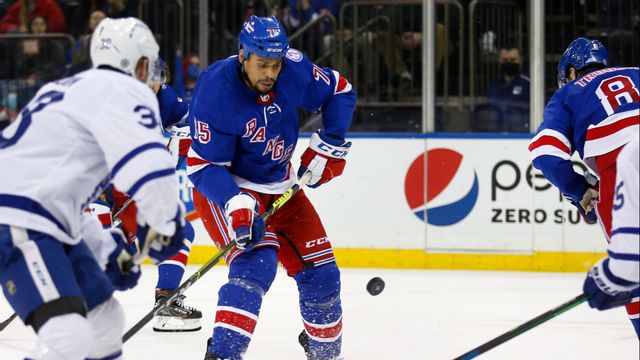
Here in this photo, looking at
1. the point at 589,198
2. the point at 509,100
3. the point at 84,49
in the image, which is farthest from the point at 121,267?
the point at 84,49

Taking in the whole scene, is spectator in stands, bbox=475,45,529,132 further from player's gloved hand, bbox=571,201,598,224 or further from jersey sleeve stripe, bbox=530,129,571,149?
jersey sleeve stripe, bbox=530,129,571,149

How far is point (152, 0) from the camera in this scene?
24.4ft

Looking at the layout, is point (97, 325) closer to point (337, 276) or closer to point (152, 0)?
point (337, 276)

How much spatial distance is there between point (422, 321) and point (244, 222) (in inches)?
66.4

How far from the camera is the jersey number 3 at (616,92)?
3615 mm

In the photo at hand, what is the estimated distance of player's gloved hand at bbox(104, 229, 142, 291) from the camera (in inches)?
123

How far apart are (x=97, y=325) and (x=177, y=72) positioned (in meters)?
4.48

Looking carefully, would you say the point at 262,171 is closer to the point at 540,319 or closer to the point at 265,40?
the point at 265,40

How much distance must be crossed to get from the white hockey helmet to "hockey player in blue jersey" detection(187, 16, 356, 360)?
846 mm

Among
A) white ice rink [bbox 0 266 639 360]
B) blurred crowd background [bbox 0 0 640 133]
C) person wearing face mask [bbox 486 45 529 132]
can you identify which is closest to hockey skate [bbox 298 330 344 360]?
white ice rink [bbox 0 266 639 360]

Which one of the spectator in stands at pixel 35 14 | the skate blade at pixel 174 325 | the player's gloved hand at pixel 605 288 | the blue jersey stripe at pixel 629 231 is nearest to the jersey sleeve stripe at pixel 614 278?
the player's gloved hand at pixel 605 288

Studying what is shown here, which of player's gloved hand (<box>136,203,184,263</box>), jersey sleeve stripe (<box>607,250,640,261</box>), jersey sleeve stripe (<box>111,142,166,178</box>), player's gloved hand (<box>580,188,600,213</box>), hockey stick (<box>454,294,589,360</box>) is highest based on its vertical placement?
jersey sleeve stripe (<box>111,142,166,178</box>)

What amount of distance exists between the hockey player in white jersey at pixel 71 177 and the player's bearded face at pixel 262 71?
89cm

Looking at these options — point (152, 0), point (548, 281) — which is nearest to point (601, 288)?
point (548, 281)
